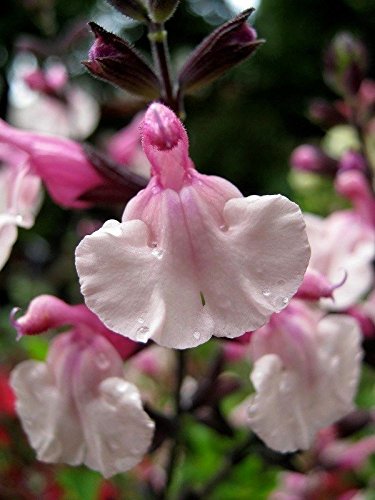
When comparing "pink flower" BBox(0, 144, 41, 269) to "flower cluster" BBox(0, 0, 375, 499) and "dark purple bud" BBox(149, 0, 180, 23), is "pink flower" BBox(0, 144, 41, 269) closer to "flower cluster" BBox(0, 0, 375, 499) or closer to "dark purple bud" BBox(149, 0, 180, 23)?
"flower cluster" BBox(0, 0, 375, 499)

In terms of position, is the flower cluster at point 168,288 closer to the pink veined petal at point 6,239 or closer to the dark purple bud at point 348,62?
the pink veined petal at point 6,239

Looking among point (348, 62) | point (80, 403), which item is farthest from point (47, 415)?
point (348, 62)

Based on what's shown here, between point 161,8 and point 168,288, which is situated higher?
point 161,8

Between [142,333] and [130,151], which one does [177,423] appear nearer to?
[142,333]

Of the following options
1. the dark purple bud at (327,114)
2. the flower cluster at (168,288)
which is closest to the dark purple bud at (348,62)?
the dark purple bud at (327,114)

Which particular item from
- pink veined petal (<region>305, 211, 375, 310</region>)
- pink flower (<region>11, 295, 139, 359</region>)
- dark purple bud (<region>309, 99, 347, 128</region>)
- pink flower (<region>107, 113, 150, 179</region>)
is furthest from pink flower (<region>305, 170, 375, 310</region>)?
pink flower (<region>107, 113, 150, 179</region>)

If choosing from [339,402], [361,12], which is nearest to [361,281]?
[339,402]

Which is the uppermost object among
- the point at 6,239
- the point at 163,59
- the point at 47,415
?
the point at 163,59
